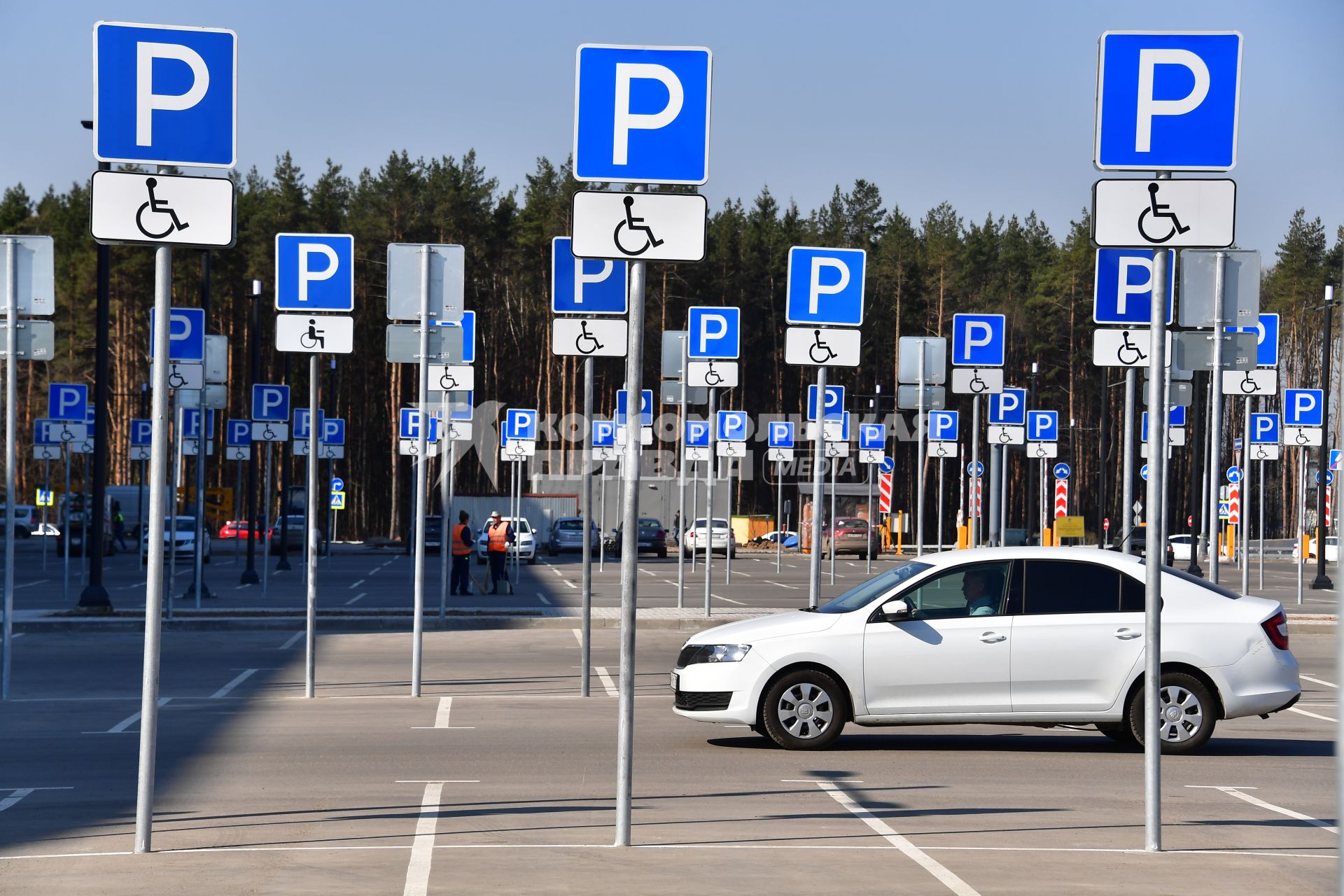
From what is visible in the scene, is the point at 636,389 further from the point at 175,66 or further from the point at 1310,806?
the point at 1310,806

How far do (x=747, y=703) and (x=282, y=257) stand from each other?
22.3 ft

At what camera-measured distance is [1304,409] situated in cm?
3522

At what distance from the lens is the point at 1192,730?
1362 cm

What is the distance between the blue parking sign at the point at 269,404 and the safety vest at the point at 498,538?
5.42 m

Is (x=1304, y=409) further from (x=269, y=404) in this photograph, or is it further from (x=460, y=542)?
(x=269, y=404)

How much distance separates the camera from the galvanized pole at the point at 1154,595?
8727 millimetres

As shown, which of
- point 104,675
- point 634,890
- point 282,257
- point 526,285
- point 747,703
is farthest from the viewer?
point 526,285

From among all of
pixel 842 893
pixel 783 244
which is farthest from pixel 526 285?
pixel 842 893

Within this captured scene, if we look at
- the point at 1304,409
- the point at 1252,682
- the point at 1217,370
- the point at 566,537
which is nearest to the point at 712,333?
the point at 1217,370

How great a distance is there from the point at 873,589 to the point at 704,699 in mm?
1656

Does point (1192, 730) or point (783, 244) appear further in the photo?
point (783, 244)

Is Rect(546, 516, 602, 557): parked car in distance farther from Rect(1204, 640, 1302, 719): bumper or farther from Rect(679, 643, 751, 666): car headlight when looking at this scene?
Rect(1204, 640, 1302, 719): bumper

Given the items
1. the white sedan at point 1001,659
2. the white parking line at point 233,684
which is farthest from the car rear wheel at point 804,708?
the white parking line at point 233,684

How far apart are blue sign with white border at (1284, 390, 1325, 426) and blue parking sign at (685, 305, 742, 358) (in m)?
15.0
